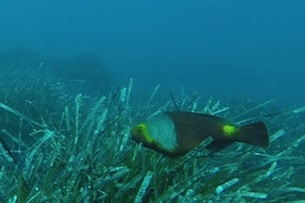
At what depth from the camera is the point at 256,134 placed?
2.85 meters

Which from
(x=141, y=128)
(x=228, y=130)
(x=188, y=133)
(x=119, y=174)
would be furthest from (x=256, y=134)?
(x=119, y=174)

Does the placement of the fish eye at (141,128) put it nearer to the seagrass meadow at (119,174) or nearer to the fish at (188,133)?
the fish at (188,133)

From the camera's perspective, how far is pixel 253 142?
9.36ft

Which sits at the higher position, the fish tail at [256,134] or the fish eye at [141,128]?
the fish eye at [141,128]

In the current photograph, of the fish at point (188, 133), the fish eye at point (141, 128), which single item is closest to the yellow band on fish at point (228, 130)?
the fish at point (188, 133)

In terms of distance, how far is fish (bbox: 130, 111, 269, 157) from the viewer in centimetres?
283

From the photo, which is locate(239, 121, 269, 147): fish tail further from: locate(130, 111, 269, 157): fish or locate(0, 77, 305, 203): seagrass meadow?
locate(0, 77, 305, 203): seagrass meadow

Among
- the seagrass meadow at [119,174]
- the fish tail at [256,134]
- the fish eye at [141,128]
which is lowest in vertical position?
the seagrass meadow at [119,174]

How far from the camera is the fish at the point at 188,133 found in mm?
2834

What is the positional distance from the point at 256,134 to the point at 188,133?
34 cm

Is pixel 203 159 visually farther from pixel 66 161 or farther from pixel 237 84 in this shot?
pixel 237 84

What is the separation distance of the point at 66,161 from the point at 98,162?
177 mm

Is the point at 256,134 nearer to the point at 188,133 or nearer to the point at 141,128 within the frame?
the point at 188,133

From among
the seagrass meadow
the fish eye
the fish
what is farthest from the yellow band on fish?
the fish eye
